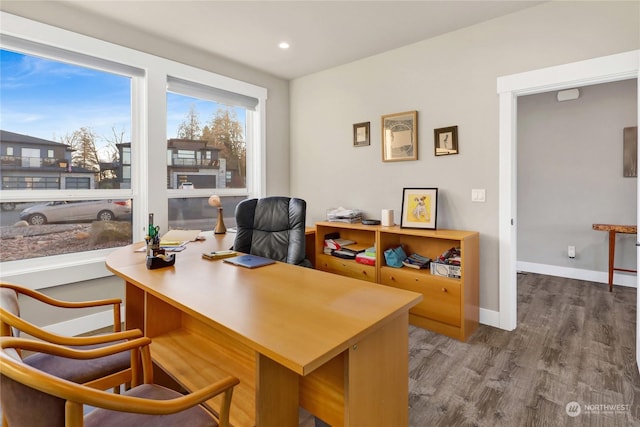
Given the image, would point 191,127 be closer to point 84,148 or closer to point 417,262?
point 84,148

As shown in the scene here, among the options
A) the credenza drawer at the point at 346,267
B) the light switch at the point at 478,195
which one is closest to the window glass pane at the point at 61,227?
the credenza drawer at the point at 346,267

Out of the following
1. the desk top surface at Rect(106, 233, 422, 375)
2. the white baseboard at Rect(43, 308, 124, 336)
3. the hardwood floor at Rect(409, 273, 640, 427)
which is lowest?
the hardwood floor at Rect(409, 273, 640, 427)

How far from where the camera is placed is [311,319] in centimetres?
115

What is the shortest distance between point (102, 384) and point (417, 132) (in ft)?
9.82

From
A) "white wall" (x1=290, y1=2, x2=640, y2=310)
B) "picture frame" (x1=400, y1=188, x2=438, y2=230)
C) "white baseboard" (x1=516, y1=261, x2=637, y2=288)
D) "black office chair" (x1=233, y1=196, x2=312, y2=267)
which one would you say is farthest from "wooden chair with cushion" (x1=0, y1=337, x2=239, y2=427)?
"white baseboard" (x1=516, y1=261, x2=637, y2=288)

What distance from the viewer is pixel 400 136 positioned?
331 centimetres

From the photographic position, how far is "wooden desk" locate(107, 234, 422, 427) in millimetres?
1063

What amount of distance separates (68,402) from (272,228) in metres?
1.90

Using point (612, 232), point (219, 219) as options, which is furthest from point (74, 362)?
point (612, 232)

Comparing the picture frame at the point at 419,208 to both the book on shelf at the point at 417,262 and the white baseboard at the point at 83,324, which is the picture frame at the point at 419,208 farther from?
the white baseboard at the point at 83,324

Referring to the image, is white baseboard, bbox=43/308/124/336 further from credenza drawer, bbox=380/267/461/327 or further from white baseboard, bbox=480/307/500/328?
white baseboard, bbox=480/307/500/328

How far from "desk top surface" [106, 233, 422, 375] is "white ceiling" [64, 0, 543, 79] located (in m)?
1.99

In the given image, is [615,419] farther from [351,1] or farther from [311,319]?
[351,1]

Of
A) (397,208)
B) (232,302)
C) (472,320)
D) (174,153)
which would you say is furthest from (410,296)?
(174,153)
